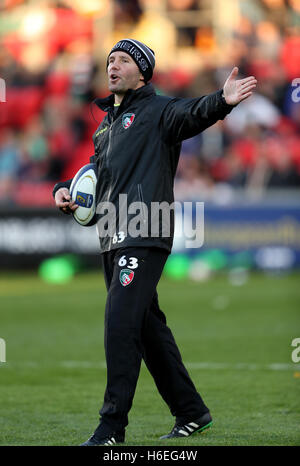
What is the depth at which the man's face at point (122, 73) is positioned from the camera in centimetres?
607

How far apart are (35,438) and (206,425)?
1.06 m

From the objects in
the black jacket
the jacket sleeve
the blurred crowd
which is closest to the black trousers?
the black jacket

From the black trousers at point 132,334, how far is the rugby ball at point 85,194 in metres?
0.30

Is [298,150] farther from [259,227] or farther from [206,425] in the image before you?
[206,425]

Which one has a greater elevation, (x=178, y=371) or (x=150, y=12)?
(x=150, y=12)

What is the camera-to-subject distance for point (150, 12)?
23.3 m

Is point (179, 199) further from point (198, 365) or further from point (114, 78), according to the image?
point (114, 78)

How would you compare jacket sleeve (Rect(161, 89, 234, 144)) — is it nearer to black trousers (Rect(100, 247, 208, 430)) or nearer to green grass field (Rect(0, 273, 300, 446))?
black trousers (Rect(100, 247, 208, 430))

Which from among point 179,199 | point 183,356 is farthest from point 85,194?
point 179,199

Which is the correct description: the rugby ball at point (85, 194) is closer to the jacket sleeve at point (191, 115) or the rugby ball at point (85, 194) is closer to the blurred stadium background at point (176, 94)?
the jacket sleeve at point (191, 115)

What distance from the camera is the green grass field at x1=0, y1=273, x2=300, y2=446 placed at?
21.2 feet

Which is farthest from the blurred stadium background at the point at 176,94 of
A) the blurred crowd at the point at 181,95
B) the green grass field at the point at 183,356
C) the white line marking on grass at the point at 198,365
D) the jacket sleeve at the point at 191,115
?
the jacket sleeve at the point at 191,115

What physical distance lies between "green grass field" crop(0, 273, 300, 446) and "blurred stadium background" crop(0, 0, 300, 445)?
3cm
